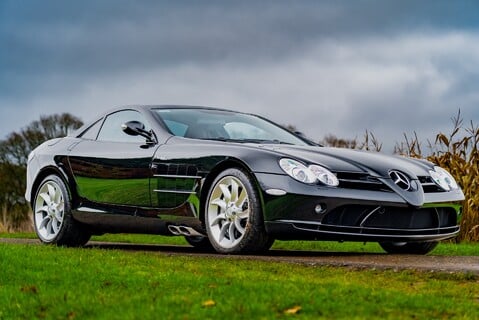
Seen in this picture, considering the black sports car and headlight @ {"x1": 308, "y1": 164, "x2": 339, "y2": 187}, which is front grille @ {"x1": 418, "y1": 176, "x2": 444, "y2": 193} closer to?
the black sports car

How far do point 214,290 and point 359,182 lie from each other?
266 centimetres

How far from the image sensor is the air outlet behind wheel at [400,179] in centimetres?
902

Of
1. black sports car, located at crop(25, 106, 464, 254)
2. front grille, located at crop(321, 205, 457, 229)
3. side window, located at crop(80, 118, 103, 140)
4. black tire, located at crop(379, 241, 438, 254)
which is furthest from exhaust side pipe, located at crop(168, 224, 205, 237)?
black tire, located at crop(379, 241, 438, 254)

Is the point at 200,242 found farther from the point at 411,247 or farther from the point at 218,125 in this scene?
the point at 411,247

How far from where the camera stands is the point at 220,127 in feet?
33.3

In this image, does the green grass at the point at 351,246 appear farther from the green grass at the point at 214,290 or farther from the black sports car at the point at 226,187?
the green grass at the point at 214,290

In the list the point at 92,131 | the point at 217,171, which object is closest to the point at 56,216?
the point at 92,131

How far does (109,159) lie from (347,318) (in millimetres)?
5468

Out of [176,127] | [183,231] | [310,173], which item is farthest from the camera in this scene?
[176,127]

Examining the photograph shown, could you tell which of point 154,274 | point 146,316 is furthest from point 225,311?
point 154,274

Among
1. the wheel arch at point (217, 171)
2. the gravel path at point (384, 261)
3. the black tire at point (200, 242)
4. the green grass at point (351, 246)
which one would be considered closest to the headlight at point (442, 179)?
the gravel path at point (384, 261)

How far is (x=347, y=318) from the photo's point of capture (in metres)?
5.52

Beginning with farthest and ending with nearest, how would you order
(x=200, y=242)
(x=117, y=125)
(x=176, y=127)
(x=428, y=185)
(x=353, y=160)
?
1. (x=200, y=242)
2. (x=117, y=125)
3. (x=176, y=127)
4. (x=428, y=185)
5. (x=353, y=160)

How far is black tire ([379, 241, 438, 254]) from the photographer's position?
10.3 metres
